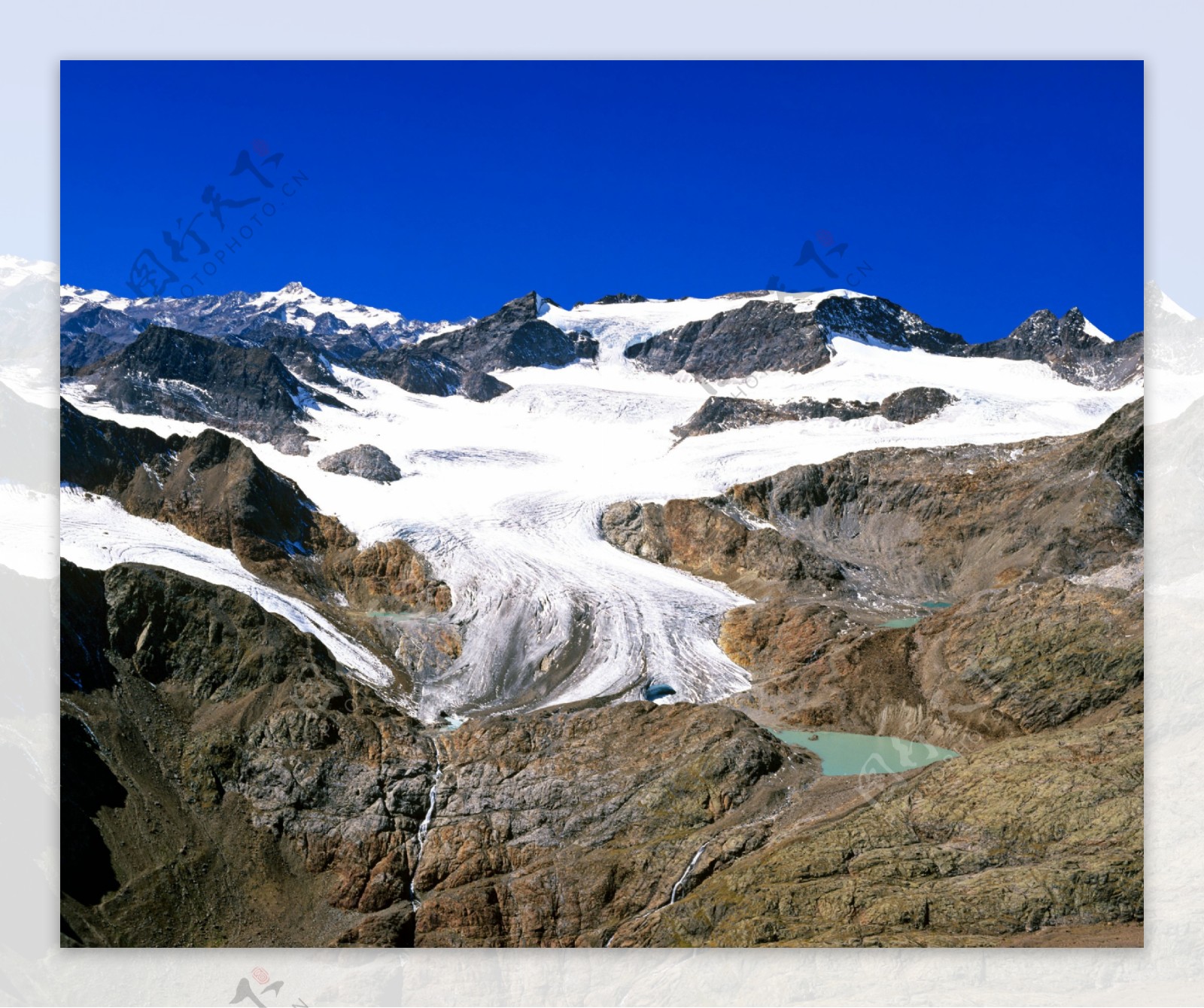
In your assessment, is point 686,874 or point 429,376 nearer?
point 686,874

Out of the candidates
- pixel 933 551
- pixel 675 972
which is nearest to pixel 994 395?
pixel 933 551

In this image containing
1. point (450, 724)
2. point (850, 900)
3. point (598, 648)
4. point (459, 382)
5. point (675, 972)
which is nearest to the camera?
point (675, 972)

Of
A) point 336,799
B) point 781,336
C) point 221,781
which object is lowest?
point 336,799

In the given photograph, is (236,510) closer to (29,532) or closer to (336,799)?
(336,799)

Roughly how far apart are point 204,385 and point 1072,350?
52.5 metres

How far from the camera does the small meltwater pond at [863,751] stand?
2267cm

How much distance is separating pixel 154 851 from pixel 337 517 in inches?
910

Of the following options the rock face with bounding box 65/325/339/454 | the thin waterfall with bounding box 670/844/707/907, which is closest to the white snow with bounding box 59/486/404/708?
the thin waterfall with bounding box 670/844/707/907

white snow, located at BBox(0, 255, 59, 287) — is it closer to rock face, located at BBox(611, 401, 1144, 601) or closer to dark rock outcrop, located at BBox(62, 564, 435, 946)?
dark rock outcrop, located at BBox(62, 564, 435, 946)

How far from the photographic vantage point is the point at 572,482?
47969 millimetres

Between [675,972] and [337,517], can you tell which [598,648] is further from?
[675,972]

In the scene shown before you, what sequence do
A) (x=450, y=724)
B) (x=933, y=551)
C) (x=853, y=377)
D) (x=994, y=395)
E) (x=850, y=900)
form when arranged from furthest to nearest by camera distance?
(x=853, y=377) < (x=994, y=395) < (x=933, y=551) < (x=450, y=724) < (x=850, y=900)

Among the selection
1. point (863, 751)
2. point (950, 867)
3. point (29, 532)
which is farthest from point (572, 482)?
point (950, 867)

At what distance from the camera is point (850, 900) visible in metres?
15.4
